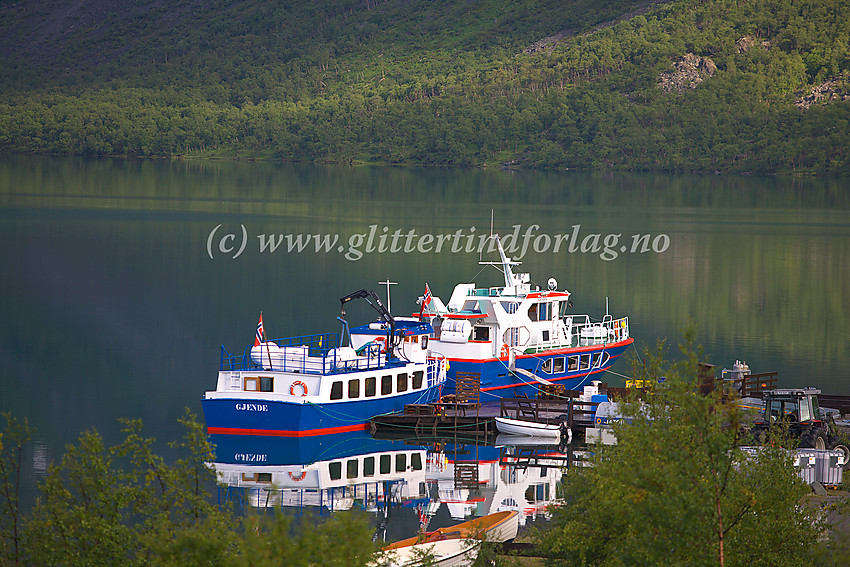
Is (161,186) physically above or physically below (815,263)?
above

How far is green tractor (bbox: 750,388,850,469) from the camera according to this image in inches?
1292

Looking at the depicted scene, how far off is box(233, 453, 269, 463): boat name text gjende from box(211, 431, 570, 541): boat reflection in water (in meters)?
0.02

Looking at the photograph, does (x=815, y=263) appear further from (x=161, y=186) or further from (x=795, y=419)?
(x=161, y=186)

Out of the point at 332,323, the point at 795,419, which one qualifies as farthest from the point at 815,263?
the point at 795,419

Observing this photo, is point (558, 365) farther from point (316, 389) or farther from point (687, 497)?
point (687, 497)

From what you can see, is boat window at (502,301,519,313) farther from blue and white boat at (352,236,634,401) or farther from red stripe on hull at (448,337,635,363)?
red stripe on hull at (448,337,635,363)

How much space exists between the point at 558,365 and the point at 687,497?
28.4 meters

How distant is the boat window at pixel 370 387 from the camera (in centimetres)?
3806

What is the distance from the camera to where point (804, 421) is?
33.1 metres

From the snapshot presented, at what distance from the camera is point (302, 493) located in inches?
1230

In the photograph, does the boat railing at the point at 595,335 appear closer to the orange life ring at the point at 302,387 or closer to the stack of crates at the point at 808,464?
the orange life ring at the point at 302,387

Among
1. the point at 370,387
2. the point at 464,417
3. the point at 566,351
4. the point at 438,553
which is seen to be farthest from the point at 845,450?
the point at 438,553

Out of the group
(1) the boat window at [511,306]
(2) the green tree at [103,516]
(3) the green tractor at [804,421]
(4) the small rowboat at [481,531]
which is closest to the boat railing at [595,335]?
(1) the boat window at [511,306]

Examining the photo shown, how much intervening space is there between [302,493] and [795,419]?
1343cm
